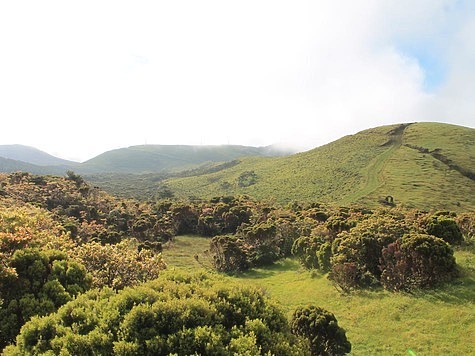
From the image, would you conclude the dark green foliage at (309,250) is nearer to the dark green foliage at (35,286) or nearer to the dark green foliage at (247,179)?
the dark green foliage at (35,286)

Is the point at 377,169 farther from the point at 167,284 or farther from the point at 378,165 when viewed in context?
the point at 167,284

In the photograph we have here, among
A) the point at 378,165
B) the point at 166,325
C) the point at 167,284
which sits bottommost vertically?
the point at 166,325

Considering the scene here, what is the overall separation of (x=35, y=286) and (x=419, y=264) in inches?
844

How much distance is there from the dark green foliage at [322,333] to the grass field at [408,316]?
1.33 metres

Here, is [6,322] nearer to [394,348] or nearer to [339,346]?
[339,346]

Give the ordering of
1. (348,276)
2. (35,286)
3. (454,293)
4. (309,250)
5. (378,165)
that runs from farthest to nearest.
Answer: (378,165)
(309,250)
(348,276)
(454,293)
(35,286)

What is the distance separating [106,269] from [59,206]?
2074 inches

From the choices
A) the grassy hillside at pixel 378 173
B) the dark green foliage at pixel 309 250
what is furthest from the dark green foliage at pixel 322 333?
the grassy hillside at pixel 378 173

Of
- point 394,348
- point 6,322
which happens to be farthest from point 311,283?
point 6,322

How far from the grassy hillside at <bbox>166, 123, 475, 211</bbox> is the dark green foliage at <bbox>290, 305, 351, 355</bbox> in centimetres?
6206

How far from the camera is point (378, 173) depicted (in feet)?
319

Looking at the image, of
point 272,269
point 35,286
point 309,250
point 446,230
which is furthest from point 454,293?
point 272,269

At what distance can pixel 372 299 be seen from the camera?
2367 centimetres

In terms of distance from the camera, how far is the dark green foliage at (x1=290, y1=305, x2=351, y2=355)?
1736 cm
